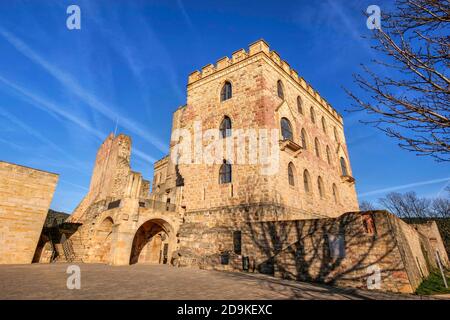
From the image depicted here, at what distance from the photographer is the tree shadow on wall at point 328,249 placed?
7.46 m

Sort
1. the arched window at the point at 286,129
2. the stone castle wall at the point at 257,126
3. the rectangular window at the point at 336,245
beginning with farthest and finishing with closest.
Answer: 1. the arched window at the point at 286,129
2. the stone castle wall at the point at 257,126
3. the rectangular window at the point at 336,245

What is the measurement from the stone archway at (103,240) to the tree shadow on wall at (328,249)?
36.9 feet

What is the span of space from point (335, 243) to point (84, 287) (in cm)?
797

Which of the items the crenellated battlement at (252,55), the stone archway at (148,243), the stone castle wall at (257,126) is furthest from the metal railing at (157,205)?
the crenellated battlement at (252,55)

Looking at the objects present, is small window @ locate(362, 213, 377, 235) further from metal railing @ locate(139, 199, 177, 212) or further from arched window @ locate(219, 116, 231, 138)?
metal railing @ locate(139, 199, 177, 212)

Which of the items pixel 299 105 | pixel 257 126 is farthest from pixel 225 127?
pixel 299 105

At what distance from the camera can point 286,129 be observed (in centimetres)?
1565

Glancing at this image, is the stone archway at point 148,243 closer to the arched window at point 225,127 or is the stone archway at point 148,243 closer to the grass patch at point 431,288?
the arched window at point 225,127

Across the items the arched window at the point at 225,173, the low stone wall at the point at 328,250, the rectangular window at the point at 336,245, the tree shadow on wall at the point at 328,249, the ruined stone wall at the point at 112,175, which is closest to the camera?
the low stone wall at the point at 328,250

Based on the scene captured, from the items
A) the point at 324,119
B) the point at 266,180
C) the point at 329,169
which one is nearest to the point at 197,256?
the point at 266,180

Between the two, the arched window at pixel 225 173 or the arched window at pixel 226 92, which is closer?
the arched window at pixel 225 173

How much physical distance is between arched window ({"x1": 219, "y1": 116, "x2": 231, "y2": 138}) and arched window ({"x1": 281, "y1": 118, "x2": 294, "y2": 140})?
3.54 metres

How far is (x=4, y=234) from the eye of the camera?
13.1m

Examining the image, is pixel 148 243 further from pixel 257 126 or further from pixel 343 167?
pixel 343 167
